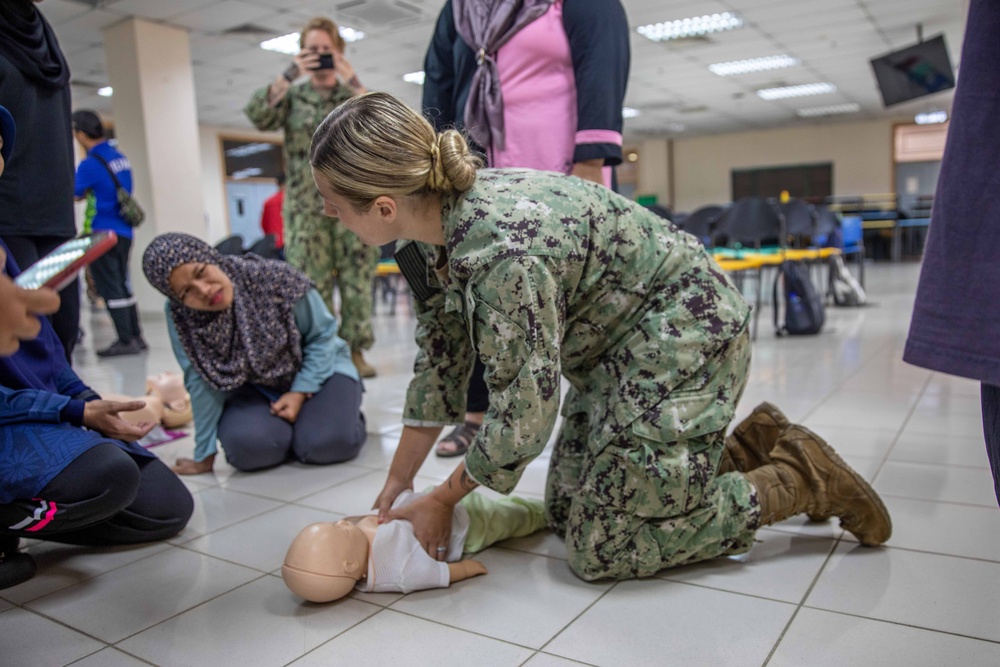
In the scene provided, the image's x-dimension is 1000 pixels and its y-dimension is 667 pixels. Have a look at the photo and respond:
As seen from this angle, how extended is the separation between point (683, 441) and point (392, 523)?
515 mm

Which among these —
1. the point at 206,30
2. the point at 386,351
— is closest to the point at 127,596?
the point at 386,351

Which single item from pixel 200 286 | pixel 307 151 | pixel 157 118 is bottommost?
pixel 200 286

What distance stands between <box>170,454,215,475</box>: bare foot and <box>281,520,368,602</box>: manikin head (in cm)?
93

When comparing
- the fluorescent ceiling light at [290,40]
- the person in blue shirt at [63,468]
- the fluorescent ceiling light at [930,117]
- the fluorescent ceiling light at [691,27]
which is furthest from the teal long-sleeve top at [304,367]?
the fluorescent ceiling light at [930,117]

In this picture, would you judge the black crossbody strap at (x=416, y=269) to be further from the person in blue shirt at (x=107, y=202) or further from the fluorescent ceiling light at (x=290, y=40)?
the fluorescent ceiling light at (x=290, y=40)

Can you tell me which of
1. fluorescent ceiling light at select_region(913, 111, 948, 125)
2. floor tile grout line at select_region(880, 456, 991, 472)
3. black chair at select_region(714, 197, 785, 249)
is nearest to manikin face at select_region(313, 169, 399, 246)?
floor tile grout line at select_region(880, 456, 991, 472)

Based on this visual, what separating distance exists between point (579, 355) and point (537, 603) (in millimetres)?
422

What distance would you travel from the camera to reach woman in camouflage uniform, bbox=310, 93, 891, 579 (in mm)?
1110

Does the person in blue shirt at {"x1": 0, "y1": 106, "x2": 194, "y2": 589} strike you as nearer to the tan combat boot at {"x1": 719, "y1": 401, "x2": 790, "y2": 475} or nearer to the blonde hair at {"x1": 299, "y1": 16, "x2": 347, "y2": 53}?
the tan combat boot at {"x1": 719, "y1": 401, "x2": 790, "y2": 475}

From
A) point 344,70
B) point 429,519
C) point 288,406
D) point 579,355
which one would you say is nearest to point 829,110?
point 344,70

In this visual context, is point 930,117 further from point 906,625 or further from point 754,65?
point 906,625

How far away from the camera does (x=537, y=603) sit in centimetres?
125

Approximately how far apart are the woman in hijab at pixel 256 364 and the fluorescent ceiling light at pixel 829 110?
12770mm

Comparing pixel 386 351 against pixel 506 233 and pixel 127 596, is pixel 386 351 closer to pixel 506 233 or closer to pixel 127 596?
pixel 127 596
